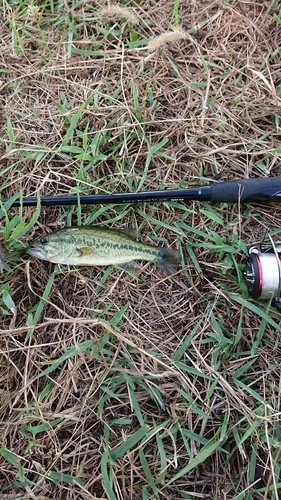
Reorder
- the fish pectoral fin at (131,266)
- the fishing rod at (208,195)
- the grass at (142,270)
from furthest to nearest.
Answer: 1. the fish pectoral fin at (131,266)
2. the fishing rod at (208,195)
3. the grass at (142,270)

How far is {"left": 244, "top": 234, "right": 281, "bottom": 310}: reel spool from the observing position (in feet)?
8.86

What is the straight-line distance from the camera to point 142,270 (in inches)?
119

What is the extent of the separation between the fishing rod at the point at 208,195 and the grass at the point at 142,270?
165 millimetres

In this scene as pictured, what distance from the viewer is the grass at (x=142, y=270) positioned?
2639mm

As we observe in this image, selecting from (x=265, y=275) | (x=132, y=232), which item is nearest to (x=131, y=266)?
(x=132, y=232)

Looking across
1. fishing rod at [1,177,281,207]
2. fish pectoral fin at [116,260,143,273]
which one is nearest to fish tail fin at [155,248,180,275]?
fish pectoral fin at [116,260,143,273]

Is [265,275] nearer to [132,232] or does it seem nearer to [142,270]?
[142,270]

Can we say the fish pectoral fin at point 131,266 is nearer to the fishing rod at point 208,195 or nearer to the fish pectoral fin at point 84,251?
the fish pectoral fin at point 84,251

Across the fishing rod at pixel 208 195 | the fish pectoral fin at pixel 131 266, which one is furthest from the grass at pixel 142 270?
the fishing rod at pixel 208 195

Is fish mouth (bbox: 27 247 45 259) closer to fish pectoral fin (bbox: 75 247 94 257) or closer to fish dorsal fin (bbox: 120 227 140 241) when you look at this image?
fish pectoral fin (bbox: 75 247 94 257)

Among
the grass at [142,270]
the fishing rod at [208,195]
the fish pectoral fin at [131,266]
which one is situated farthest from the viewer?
the fish pectoral fin at [131,266]

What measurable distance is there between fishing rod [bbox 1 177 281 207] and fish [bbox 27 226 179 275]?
22cm

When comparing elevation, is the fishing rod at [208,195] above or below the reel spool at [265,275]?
above

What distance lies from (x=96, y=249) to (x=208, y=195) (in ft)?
3.02
